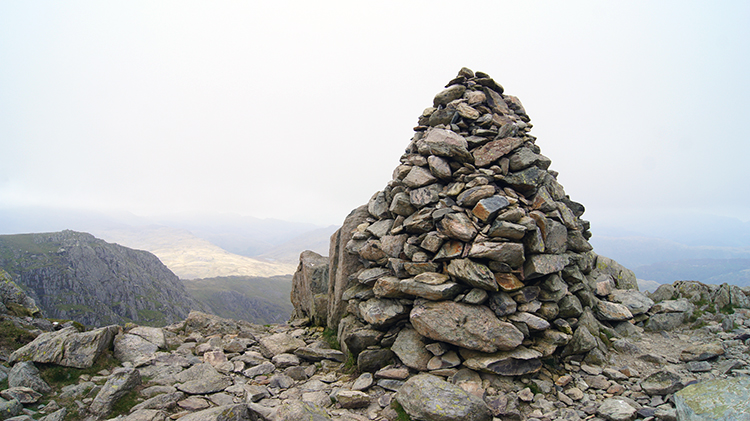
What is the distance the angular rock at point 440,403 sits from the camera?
9.69 metres

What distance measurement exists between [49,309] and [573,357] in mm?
270682

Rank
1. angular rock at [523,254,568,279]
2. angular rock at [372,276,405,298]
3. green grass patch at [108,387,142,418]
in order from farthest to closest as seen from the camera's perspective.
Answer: angular rock at [372,276,405,298]
angular rock at [523,254,568,279]
green grass patch at [108,387,142,418]

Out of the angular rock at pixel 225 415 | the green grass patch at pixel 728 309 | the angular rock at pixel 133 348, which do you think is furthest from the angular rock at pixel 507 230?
the angular rock at pixel 133 348

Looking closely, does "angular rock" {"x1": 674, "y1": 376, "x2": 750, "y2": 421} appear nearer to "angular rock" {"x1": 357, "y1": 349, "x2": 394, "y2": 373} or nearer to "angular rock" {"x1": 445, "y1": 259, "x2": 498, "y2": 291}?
"angular rock" {"x1": 445, "y1": 259, "x2": 498, "y2": 291}

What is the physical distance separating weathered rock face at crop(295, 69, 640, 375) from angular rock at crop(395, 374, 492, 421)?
6.28 ft

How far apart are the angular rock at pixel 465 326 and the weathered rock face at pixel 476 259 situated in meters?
0.04

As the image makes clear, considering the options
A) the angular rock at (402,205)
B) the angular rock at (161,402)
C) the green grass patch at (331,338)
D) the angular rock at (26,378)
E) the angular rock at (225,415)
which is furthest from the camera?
the green grass patch at (331,338)

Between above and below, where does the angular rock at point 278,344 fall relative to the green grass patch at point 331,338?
below

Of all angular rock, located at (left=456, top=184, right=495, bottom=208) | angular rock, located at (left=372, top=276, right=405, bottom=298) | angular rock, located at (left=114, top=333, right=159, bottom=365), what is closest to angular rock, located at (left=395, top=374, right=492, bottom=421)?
angular rock, located at (left=372, top=276, right=405, bottom=298)

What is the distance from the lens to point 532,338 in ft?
42.2

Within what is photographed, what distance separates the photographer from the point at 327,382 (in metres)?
13.4

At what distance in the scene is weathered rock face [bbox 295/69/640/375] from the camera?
41.8ft

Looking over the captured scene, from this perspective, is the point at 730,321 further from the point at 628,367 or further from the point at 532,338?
the point at 532,338

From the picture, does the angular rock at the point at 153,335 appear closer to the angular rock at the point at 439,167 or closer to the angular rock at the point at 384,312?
the angular rock at the point at 384,312
